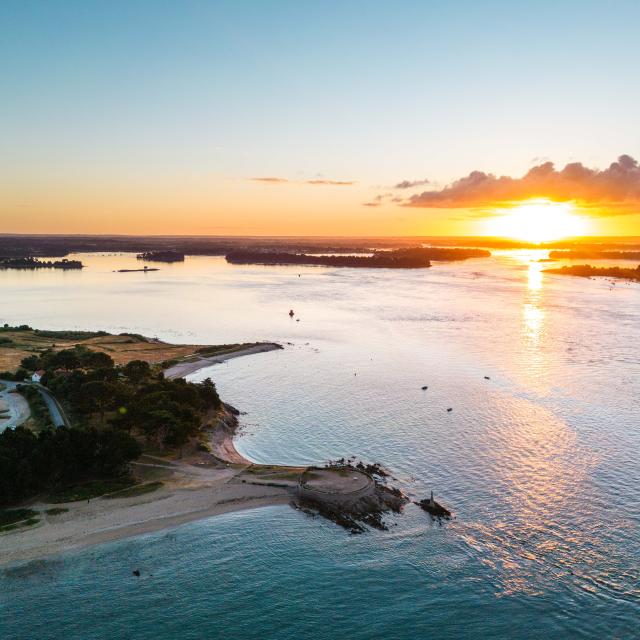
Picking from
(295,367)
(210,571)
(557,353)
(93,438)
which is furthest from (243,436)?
(557,353)

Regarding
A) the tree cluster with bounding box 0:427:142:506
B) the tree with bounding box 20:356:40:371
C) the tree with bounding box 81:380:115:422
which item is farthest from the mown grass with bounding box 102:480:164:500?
the tree with bounding box 20:356:40:371

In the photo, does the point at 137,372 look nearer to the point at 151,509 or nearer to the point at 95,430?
the point at 95,430

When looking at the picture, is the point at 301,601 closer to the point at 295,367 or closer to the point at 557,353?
the point at 295,367

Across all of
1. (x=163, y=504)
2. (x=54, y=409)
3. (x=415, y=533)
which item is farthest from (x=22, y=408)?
(x=415, y=533)

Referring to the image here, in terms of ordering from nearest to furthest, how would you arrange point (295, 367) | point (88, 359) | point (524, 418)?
1. point (524, 418)
2. point (88, 359)
3. point (295, 367)

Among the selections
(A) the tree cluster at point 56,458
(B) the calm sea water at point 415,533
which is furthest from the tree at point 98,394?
(B) the calm sea water at point 415,533

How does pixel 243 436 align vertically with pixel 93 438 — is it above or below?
below
